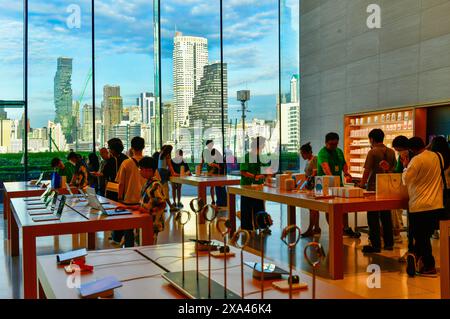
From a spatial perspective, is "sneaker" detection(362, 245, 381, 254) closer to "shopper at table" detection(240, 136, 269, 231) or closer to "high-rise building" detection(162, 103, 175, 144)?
"shopper at table" detection(240, 136, 269, 231)

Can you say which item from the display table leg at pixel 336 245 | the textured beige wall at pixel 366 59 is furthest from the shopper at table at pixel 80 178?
the textured beige wall at pixel 366 59

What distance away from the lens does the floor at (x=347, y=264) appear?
169 inches

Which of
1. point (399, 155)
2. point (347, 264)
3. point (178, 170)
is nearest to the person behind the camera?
point (347, 264)

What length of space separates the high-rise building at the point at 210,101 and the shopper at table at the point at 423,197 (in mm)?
8951

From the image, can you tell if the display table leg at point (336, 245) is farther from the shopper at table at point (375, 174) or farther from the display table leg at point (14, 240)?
the display table leg at point (14, 240)

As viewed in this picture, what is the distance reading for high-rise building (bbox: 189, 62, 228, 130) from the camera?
43.8 ft

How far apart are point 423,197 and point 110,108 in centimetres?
916

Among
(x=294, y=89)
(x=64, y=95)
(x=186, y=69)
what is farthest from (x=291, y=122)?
(x=64, y=95)

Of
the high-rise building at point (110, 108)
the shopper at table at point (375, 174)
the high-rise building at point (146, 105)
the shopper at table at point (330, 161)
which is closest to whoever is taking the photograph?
the shopper at table at point (375, 174)

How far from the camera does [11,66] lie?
11320mm

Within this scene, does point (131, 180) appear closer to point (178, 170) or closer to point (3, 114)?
point (178, 170)

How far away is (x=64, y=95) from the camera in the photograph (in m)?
11.9

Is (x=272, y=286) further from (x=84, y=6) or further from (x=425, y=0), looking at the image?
(x=84, y=6)

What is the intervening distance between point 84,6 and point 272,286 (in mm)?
11256
